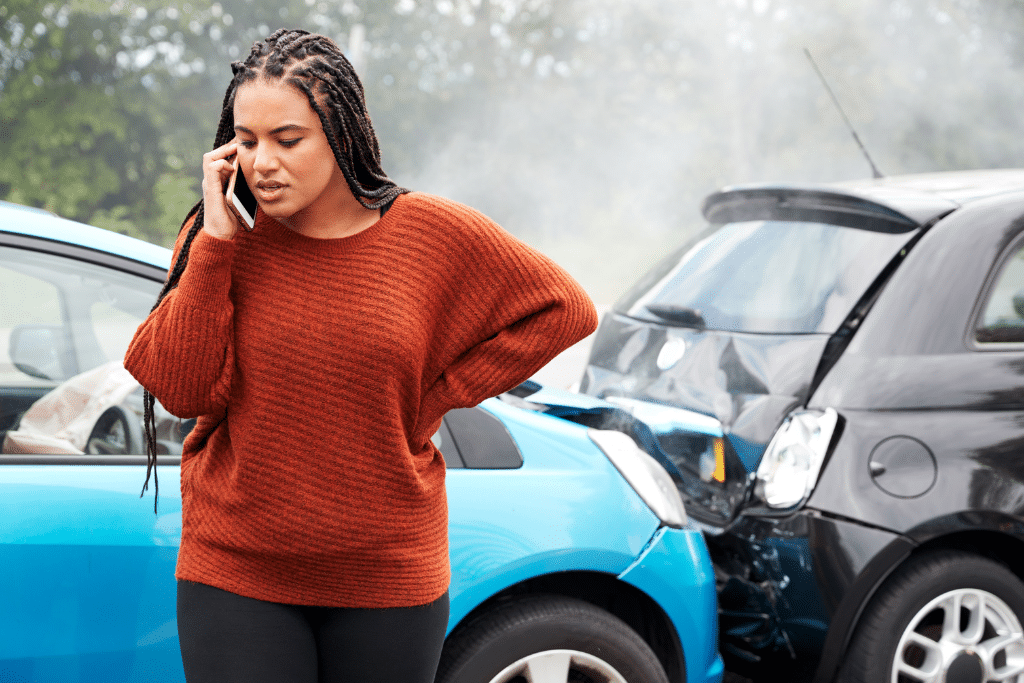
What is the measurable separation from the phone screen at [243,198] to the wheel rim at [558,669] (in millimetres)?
1231

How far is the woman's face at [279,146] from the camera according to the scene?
1.43 meters

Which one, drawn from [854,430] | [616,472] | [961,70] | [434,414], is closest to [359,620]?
[434,414]

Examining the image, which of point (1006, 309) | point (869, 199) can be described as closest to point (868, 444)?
point (869, 199)

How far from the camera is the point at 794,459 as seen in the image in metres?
2.69

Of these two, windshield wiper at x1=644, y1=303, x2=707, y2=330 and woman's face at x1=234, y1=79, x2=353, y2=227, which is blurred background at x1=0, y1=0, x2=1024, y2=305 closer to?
windshield wiper at x1=644, y1=303, x2=707, y2=330

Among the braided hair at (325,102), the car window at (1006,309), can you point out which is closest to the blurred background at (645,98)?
the car window at (1006,309)

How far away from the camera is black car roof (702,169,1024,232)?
2967 mm

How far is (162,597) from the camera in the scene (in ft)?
6.36

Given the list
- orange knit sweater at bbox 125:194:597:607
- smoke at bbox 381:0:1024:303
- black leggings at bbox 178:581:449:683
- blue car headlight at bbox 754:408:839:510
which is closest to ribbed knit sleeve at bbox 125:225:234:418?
orange knit sweater at bbox 125:194:597:607

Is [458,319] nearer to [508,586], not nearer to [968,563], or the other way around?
[508,586]

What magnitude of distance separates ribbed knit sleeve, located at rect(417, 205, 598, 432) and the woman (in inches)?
1.5

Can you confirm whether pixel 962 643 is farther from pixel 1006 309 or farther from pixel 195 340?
pixel 195 340

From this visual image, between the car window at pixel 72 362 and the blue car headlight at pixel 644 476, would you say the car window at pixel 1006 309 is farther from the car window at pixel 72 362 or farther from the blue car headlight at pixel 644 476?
the car window at pixel 72 362

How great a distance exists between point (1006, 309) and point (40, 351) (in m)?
3.10
